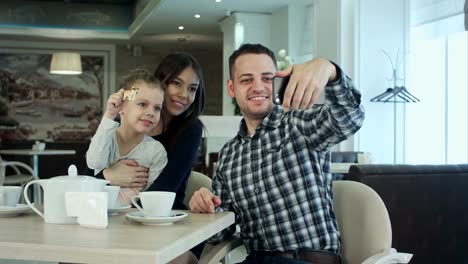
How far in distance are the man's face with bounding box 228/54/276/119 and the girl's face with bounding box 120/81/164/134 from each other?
0.28 m

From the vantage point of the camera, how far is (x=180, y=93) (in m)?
2.20

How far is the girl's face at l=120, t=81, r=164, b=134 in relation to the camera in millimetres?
1894

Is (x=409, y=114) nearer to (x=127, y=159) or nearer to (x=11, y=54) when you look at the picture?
(x=127, y=159)

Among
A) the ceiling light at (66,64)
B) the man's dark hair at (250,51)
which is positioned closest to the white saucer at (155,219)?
the man's dark hair at (250,51)

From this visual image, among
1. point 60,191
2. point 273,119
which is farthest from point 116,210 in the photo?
point 273,119

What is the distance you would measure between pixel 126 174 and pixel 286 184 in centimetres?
50

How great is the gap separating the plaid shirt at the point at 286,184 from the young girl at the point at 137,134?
0.26 m

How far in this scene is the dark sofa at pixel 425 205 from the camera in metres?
2.88

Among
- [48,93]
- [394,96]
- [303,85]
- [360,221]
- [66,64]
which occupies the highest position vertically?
[66,64]

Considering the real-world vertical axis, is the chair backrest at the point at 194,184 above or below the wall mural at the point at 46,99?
below

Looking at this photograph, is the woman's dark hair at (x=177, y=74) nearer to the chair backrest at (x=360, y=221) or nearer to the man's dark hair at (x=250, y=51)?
the man's dark hair at (x=250, y=51)

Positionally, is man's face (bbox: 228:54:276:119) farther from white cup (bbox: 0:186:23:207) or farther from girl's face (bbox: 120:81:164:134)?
white cup (bbox: 0:186:23:207)

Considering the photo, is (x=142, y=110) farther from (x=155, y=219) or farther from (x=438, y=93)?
(x=438, y=93)

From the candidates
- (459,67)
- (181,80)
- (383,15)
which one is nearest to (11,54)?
(383,15)
